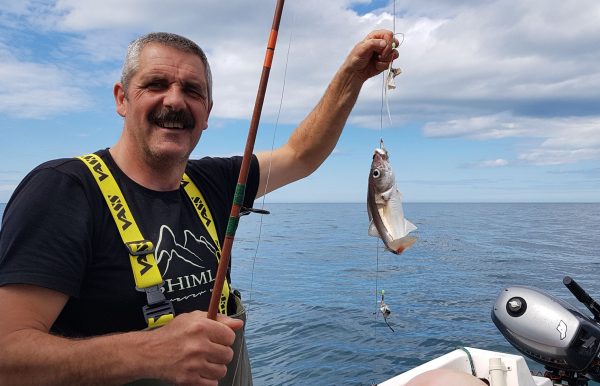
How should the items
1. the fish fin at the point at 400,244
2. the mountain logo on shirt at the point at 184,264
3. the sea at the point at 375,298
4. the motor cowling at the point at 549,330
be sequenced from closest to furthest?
1. the mountain logo on shirt at the point at 184,264
2. the fish fin at the point at 400,244
3. the motor cowling at the point at 549,330
4. the sea at the point at 375,298

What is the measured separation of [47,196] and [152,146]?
59cm

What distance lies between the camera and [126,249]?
6.79ft

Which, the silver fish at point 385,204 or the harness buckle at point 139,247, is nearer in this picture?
the harness buckle at point 139,247

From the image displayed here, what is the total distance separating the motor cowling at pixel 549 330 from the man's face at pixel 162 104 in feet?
11.9

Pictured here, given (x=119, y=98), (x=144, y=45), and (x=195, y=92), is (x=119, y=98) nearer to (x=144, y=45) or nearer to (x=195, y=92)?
(x=144, y=45)

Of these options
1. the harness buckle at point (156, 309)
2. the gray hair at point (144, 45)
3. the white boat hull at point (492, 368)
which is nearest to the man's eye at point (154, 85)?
the gray hair at point (144, 45)

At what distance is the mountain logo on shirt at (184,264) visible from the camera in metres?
2.18

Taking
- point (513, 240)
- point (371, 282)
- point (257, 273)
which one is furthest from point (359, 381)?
point (513, 240)

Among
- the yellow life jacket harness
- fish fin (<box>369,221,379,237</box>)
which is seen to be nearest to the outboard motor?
fish fin (<box>369,221,379,237</box>)

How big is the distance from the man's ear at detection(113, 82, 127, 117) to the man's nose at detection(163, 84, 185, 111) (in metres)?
0.31

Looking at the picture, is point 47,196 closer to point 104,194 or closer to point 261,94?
point 104,194

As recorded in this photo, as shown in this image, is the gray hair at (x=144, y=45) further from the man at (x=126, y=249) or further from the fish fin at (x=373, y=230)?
the fish fin at (x=373, y=230)

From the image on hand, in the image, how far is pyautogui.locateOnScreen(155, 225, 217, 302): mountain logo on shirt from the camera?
218 cm

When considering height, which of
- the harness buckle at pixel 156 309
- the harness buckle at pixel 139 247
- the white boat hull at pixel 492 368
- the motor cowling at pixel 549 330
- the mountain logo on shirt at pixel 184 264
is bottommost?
the white boat hull at pixel 492 368
